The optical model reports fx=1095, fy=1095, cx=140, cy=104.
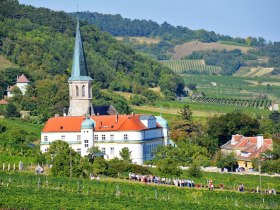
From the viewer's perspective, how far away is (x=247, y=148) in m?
94.6

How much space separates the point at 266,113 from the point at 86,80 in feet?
150

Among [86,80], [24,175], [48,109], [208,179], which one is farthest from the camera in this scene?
[48,109]

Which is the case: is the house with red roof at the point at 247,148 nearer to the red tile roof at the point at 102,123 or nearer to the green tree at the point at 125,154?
the red tile roof at the point at 102,123

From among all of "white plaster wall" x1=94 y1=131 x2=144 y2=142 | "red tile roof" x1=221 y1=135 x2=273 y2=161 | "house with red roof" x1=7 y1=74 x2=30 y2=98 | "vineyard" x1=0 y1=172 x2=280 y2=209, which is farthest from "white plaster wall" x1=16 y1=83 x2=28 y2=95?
"vineyard" x1=0 y1=172 x2=280 y2=209

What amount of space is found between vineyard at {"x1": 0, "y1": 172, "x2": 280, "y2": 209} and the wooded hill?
45.9 meters

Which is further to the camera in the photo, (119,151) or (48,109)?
(48,109)

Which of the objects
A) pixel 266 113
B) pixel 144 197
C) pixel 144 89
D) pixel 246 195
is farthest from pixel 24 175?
pixel 144 89

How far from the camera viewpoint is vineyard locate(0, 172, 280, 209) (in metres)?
60.1

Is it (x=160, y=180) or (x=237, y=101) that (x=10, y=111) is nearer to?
(x=160, y=180)

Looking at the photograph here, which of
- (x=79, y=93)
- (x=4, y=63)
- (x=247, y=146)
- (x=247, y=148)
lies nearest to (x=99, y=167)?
(x=247, y=148)

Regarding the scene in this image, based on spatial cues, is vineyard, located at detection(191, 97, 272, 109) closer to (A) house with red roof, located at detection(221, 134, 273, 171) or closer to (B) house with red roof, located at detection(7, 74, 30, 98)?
(B) house with red roof, located at detection(7, 74, 30, 98)

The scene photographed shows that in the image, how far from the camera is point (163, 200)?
6400 cm

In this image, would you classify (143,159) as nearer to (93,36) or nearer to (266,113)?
(266,113)

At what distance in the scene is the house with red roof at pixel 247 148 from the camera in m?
91.9
